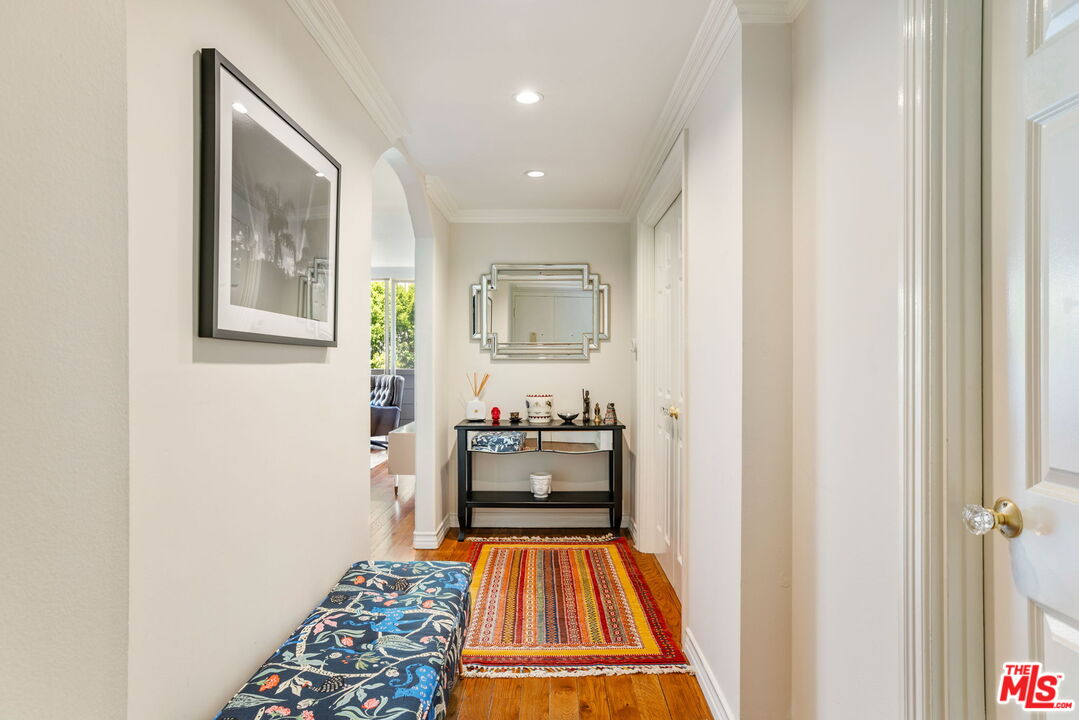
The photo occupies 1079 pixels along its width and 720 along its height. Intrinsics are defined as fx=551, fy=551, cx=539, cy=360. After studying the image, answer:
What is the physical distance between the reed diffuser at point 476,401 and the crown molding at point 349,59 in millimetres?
2051

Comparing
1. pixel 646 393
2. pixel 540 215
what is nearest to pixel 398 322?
pixel 540 215

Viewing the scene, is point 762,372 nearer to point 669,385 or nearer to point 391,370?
point 669,385

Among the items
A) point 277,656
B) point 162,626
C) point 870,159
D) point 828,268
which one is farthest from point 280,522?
point 870,159

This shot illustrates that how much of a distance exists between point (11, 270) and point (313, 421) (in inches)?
50.9

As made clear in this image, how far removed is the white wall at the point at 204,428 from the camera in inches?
40.9

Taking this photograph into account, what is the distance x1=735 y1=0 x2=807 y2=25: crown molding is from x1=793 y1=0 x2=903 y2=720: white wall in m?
0.05

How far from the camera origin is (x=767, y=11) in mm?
1680

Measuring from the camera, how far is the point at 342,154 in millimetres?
2035

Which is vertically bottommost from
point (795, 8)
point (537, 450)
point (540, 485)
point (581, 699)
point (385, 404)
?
point (581, 699)

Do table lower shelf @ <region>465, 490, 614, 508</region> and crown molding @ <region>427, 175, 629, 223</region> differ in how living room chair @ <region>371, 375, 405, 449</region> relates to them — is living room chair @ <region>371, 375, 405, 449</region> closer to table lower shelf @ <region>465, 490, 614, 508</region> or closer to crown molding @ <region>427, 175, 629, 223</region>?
table lower shelf @ <region>465, 490, 614, 508</region>

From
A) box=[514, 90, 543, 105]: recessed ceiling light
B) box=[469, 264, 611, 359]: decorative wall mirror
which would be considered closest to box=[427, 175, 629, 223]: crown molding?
box=[469, 264, 611, 359]: decorative wall mirror

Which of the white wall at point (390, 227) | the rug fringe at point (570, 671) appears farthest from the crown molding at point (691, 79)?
the rug fringe at point (570, 671)

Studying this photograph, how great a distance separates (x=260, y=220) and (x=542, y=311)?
300 cm

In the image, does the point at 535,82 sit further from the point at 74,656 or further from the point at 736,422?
the point at 74,656
